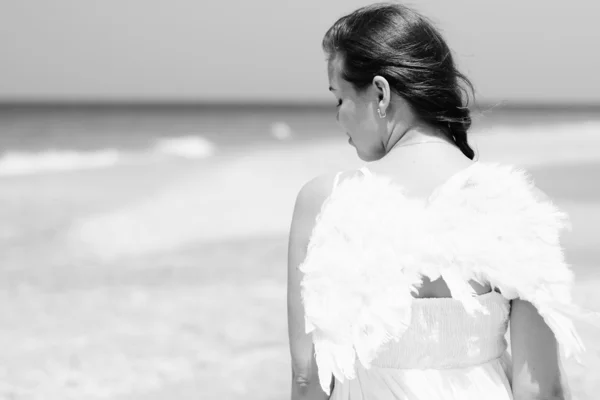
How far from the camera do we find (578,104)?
124 feet

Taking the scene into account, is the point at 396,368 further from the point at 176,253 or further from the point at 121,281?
the point at 176,253

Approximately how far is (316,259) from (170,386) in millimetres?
2667

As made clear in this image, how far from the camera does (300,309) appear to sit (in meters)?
1.51

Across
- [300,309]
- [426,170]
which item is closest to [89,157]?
[300,309]

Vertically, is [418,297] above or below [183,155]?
above

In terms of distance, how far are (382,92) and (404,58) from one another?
82 mm

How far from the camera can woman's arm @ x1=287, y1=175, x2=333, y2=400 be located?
1.49 m

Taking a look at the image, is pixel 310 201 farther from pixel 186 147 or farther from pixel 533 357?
pixel 186 147

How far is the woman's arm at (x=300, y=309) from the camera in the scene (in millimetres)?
1488

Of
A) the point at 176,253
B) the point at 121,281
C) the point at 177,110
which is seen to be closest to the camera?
the point at 121,281

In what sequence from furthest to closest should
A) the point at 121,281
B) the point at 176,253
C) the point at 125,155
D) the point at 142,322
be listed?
the point at 125,155
the point at 176,253
the point at 121,281
the point at 142,322

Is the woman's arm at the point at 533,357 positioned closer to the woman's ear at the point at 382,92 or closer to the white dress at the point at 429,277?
the white dress at the point at 429,277

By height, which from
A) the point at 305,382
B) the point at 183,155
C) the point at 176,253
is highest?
the point at 305,382

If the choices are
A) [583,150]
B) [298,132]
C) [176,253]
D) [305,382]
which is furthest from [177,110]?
[305,382]
